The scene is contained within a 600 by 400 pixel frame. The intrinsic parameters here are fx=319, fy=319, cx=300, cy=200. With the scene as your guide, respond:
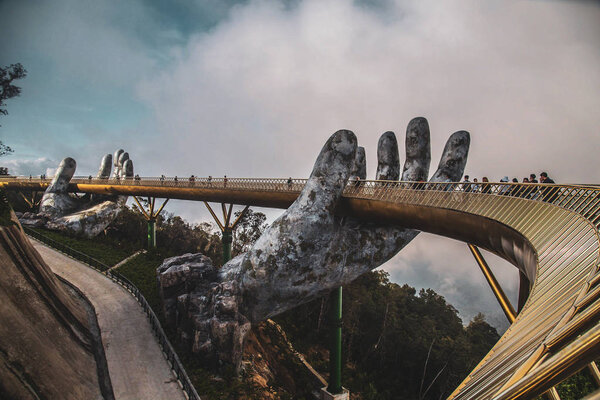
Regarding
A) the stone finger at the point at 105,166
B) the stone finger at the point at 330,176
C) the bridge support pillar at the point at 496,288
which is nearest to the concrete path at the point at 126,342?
the stone finger at the point at 330,176

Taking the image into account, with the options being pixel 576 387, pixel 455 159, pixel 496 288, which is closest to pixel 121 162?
pixel 455 159

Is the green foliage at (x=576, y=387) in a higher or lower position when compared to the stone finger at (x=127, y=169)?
lower

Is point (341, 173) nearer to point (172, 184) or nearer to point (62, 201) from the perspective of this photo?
point (172, 184)

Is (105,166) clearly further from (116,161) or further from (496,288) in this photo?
(496,288)

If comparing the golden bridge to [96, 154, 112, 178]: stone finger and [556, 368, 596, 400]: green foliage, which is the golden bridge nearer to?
[556, 368, 596, 400]: green foliage

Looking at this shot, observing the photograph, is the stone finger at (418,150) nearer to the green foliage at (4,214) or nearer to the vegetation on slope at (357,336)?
the vegetation on slope at (357,336)

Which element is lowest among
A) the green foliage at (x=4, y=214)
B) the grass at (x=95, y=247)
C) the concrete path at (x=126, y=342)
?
the concrete path at (x=126, y=342)

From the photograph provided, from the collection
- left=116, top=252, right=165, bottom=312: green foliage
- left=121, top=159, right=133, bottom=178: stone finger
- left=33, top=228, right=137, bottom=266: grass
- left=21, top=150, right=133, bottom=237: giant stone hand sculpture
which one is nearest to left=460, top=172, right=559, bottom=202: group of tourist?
left=116, top=252, right=165, bottom=312: green foliage
